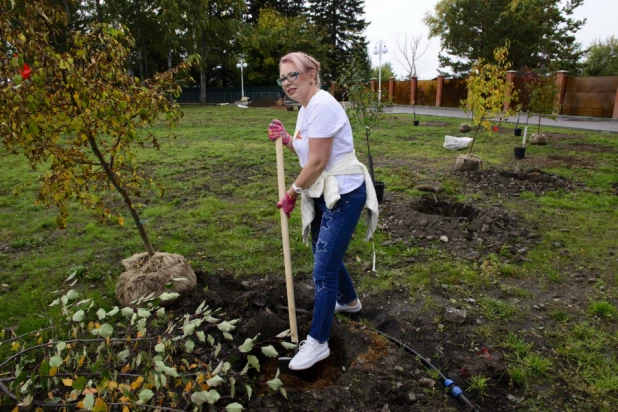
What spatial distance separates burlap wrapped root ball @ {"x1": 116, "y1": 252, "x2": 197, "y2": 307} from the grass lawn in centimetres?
36

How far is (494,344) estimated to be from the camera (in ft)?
10.3

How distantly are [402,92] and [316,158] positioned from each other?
33.4 metres

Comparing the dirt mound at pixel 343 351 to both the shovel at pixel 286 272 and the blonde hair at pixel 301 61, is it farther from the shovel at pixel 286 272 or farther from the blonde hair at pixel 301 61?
the blonde hair at pixel 301 61

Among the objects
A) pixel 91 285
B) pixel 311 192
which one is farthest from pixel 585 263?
pixel 91 285

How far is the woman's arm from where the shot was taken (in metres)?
2.48

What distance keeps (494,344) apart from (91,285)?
3.61 meters

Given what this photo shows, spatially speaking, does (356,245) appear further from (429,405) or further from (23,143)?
(23,143)

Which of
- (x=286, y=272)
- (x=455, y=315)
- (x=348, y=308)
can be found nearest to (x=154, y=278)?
(x=286, y=272)

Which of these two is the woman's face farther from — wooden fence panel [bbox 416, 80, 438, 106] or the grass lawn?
wooden fence panel [bbox 416, 80, 438, 106]

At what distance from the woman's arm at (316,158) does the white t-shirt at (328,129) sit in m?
0.04

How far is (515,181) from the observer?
759 centimetres

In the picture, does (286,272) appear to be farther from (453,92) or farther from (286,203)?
(453,92)

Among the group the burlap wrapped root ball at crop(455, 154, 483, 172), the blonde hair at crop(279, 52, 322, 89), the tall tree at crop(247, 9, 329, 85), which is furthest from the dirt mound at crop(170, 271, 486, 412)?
the tall tree at crop(247, 9, 329, 85)

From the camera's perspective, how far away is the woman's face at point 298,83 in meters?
2.53
